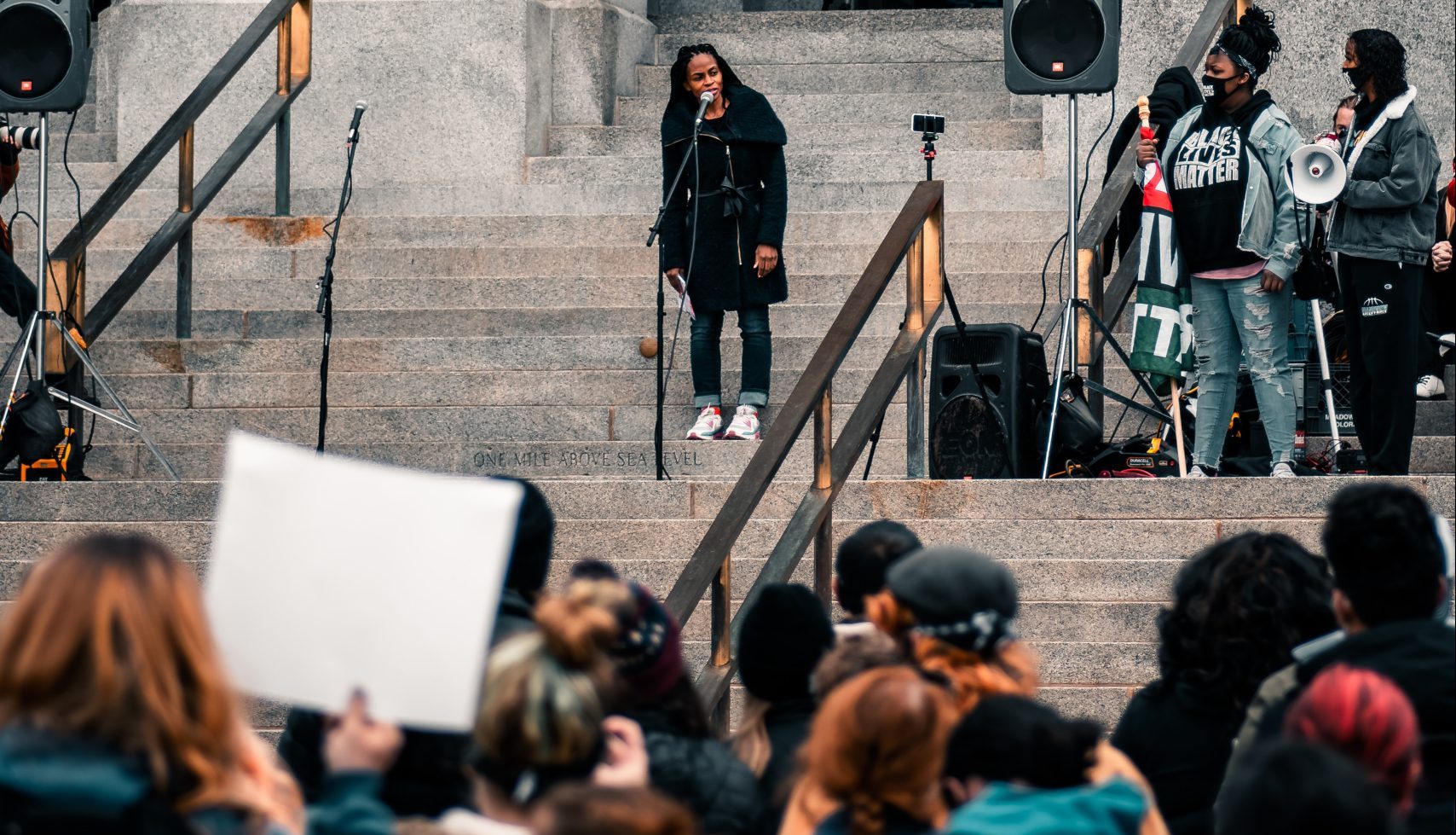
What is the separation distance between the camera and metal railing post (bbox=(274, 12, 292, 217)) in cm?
1174

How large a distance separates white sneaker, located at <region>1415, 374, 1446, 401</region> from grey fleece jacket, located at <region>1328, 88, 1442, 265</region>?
6.49 feet

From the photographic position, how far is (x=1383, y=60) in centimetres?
855

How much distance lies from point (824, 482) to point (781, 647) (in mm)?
3315

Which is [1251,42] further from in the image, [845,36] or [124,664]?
[124,664]

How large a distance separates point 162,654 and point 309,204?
9779 millimetres

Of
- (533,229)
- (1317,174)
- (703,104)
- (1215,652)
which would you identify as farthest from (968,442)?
(1215,652)

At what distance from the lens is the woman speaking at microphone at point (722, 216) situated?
9.66m

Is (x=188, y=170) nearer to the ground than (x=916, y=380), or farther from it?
farther from it

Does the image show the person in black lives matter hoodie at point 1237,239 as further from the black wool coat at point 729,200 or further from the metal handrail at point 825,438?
the black wool coat at point 729,200

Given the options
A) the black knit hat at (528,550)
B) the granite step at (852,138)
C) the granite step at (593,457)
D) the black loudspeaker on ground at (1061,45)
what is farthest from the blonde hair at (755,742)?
the granite step at (852,138)

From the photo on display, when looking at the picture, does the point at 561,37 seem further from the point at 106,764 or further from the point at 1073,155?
the point at 106,764

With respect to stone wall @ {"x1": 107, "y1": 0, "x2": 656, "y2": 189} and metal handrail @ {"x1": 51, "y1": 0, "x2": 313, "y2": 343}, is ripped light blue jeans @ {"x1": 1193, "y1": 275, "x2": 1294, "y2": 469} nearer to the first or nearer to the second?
metal handrail @ {"x1": 51, "y1": 0, "x2": 313, "y2": 343}

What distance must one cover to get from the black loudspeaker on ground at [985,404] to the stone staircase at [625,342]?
37 cm

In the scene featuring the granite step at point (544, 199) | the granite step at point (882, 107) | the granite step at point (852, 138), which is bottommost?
the granite step at point (544, 199)
